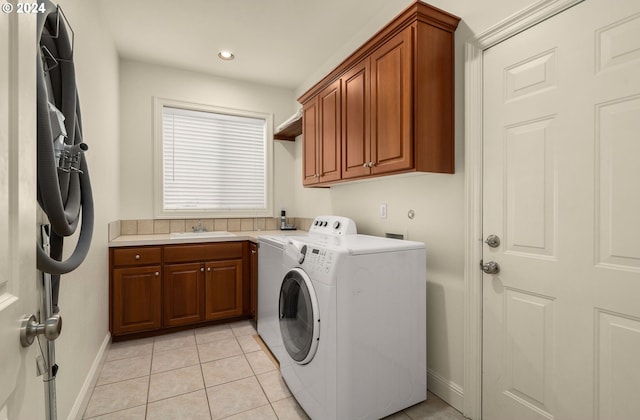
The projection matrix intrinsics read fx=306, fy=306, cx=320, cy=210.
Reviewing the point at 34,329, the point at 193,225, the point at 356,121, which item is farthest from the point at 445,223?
the point at 193,225

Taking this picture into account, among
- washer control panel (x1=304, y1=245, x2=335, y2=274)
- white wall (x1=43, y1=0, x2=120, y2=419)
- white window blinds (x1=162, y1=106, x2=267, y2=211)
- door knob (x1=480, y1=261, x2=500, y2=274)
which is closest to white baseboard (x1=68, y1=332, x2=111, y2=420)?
white wall (x1=43, y1=0, x2=120, y2=419)

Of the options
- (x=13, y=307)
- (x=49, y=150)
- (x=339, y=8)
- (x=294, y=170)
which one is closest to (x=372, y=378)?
(x=13, y=307)

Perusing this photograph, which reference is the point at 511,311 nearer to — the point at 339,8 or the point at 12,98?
the point at 12,98

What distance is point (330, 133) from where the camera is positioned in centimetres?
250

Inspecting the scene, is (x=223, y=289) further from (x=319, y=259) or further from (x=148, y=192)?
(x=319, y=259)

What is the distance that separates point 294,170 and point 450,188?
251cm

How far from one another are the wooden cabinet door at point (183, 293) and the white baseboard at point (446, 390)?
83.4 inches

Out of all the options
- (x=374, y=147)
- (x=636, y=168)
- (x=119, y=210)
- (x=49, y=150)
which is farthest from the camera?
(x=119, y=210)

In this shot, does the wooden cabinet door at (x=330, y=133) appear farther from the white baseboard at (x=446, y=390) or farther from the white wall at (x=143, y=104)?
the white wall at (x=143, y=104)

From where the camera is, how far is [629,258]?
1.16m

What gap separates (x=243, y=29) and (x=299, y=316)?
240cm

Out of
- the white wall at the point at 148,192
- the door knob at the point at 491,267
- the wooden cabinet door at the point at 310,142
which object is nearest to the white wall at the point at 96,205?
the white wall at the point at 148,192

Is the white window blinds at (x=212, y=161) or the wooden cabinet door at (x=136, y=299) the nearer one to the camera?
the wooden cabinet door at (x=136, y=299)

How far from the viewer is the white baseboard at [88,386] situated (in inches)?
65.3
